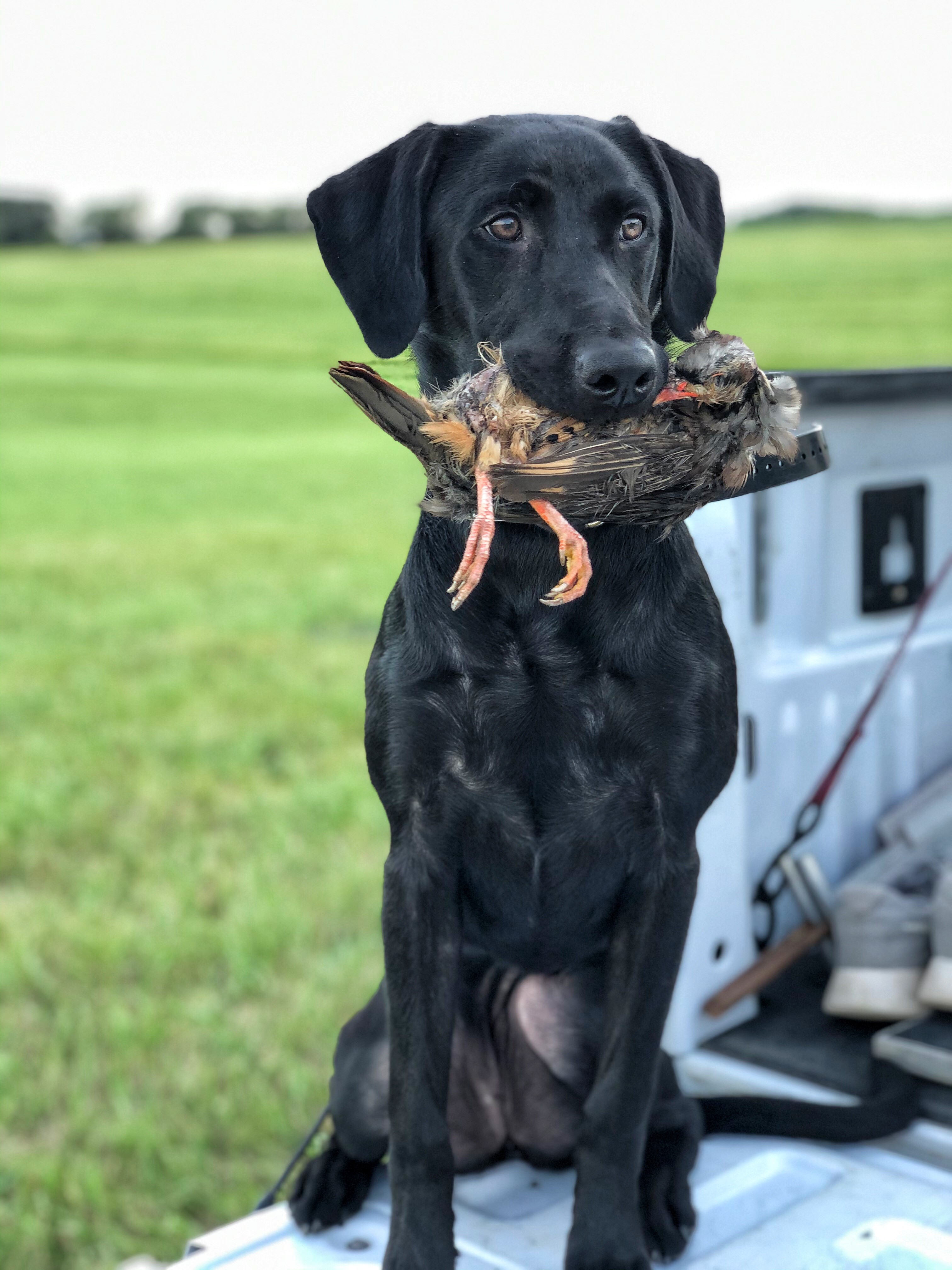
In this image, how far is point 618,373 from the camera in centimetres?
122

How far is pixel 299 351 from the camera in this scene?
82.8 ft

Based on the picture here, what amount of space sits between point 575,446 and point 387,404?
0.19 meters

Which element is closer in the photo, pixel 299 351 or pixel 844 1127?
pixel 844 1127

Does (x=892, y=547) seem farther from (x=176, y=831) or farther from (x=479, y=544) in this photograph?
(x=176, y=831)

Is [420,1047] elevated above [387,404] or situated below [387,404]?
below

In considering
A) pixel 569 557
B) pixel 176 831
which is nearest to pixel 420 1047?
pixel 569 557

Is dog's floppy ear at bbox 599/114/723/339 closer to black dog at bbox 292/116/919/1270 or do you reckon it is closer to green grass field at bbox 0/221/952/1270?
black dog at bbox 292/116/919/1270

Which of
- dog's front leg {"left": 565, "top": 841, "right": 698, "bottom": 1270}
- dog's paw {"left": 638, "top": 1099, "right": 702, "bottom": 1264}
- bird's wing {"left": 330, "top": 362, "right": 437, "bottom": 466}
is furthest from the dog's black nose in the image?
dog's paw {"left": 638, "top": 1099, "right": 702, "bottom": 1264}

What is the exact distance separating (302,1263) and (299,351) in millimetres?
24561

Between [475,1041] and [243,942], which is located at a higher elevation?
[475,1041]

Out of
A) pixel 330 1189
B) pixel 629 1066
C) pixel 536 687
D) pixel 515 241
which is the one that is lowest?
pixel 330 1189

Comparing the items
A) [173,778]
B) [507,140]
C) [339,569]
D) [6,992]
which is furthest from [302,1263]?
[339,569]

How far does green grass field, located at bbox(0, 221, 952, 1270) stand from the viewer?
9.66ft

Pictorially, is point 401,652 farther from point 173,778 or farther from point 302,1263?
point 173,778
